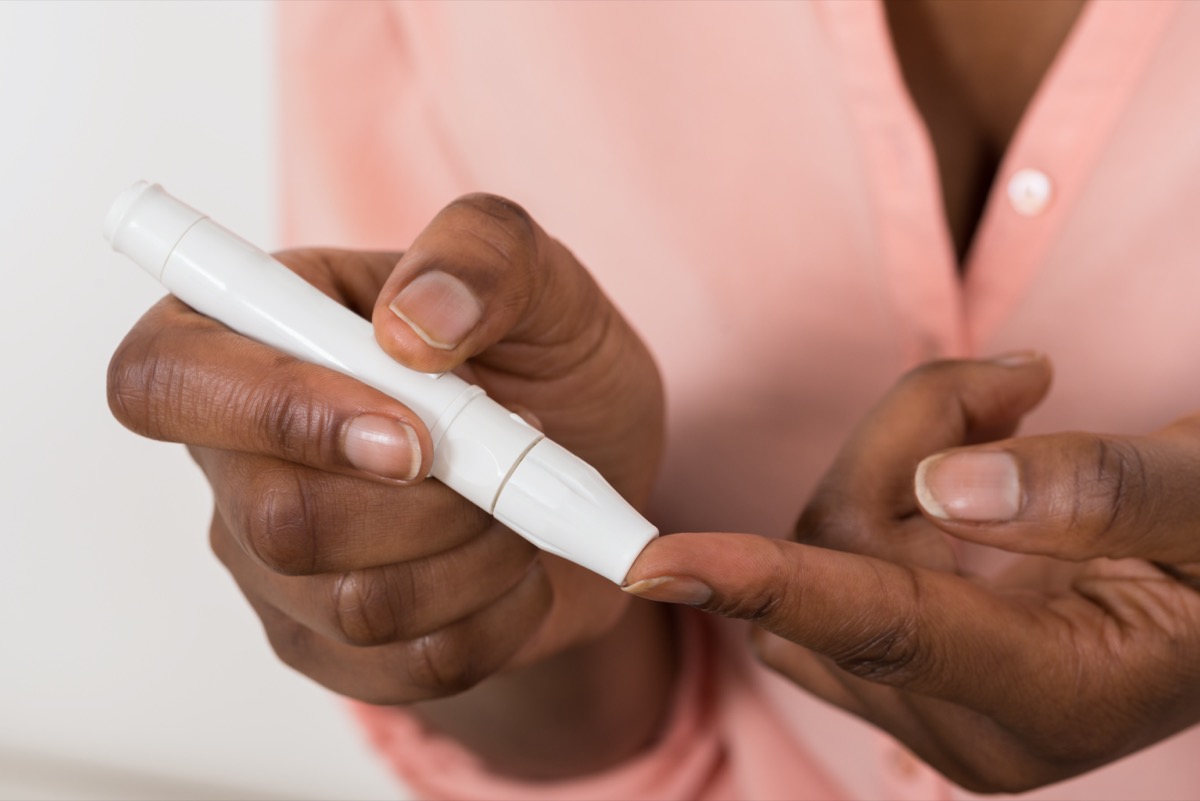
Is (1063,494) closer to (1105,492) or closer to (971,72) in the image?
(1105,492)

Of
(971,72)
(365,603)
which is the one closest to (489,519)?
(365,603)

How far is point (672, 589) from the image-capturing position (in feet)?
0.76

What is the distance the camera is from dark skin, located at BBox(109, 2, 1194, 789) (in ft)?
0.83

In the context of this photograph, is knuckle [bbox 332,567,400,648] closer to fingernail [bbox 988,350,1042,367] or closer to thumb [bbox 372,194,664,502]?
thumb [bbox 372,194,664,502]

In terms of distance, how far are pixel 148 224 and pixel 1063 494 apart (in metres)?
0.25

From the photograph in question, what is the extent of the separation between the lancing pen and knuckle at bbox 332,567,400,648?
0.15 feet

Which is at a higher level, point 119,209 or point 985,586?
point 119,209

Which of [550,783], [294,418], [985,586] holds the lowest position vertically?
[550,783]

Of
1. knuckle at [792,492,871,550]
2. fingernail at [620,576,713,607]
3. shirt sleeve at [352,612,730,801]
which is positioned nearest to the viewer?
fingernail at [620,576,713,607]

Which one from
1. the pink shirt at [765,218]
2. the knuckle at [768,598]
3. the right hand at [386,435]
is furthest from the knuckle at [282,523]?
the pink shirt at [765,218]

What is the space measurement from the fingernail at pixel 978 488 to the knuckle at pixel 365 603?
155mm

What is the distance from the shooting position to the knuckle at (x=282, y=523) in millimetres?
257

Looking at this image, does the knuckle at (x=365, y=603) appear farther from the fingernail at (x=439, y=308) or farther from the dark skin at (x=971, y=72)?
the dark skin at (x=971, y=72)

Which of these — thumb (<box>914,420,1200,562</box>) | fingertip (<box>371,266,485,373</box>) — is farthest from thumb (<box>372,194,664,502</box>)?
thumb (<box>914,420,1200,562</box>)
